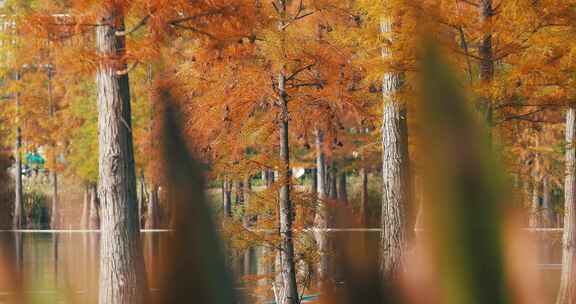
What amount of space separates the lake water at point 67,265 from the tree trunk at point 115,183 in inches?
13.2

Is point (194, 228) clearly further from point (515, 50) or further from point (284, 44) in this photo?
point (284, 44)

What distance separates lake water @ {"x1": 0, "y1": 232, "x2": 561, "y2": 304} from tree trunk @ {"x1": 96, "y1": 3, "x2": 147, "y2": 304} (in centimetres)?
33

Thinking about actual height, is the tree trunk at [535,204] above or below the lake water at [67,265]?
above

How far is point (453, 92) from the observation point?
426mm

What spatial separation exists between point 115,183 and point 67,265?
34.7 feet

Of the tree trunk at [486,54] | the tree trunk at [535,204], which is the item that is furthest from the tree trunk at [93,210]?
the tree trunk at [486,54]

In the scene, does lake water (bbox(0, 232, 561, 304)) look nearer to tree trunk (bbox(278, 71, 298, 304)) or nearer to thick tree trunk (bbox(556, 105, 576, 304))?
tree trunk (bbox(278, 71, 298, 304))

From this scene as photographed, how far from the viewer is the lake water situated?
3.17 ft

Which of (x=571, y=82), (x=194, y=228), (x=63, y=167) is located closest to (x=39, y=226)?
(x=63, y=167)

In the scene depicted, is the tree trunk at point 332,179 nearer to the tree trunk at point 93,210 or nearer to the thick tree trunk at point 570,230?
the tree trunk at point 93,210

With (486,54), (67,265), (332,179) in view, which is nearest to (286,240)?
(486,54)

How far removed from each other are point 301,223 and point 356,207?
2562 centimetres

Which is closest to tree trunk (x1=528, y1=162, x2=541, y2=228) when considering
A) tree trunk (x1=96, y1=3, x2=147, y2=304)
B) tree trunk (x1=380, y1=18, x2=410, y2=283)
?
tree trunk (x1=380, y1=18, x2=410, y2=283)

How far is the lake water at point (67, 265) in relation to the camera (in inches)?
38.1
